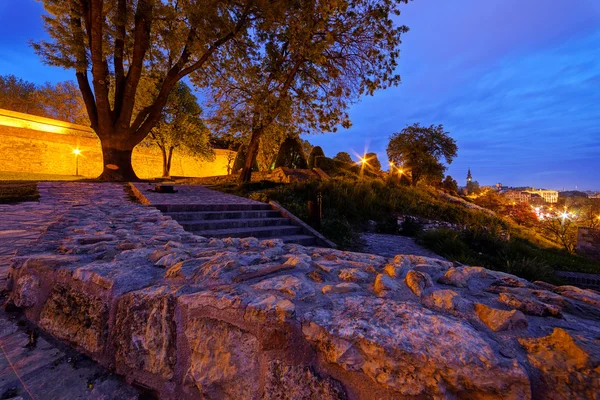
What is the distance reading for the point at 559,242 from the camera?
12.3 meters

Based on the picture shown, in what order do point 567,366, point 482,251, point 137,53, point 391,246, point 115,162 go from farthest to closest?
point 115,162, point 137,53, point 482,251, point 391,246, point 567,366

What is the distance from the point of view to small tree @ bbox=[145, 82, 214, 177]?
1973 cm

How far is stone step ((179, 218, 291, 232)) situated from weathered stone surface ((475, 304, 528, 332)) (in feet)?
15.4

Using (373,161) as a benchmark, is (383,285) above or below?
below

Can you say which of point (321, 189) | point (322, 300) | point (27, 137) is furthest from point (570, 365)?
point (27, 137)

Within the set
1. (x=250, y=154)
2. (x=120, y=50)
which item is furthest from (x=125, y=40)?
(x=250, y=154)

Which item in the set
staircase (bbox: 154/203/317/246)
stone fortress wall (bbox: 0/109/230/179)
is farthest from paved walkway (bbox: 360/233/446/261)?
stone fortress wall (bbox: 0/109/230/179)

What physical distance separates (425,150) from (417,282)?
1914cm

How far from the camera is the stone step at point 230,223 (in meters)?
5.03

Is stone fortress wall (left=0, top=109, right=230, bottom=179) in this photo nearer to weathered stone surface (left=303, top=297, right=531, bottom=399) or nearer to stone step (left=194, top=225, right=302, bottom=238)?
stone step (left=194, top=225, right=302, bottom=238)

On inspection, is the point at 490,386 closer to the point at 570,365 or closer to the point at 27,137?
the point at 570,365

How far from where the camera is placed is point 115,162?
36.6ft

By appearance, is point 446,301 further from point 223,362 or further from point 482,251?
point 482,251

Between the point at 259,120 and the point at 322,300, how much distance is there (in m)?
10.7
